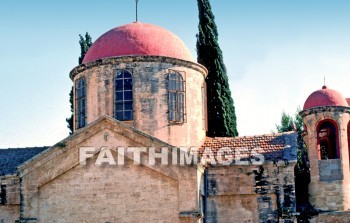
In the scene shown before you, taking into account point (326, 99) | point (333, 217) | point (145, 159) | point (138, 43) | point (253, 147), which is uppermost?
point (138, 43)

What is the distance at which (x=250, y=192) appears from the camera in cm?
1938

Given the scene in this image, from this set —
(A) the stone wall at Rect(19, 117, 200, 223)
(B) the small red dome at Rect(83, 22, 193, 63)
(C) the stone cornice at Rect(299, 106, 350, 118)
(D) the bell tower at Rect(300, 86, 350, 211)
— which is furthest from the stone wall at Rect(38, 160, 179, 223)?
(C) the stone cornice at Rect(299, 106, 350, 118)

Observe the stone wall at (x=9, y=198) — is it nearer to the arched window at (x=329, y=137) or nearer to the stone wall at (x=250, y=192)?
the stone wall at (x=250, y=192)

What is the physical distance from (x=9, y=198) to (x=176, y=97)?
7489 mm

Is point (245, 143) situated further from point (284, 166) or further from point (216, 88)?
point (216, 88)

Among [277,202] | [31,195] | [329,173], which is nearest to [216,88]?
[329,173]

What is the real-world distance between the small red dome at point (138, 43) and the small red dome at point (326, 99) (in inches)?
308

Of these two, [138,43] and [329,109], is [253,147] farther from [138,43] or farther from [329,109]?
[329,109]

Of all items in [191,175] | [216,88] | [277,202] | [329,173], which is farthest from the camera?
[216,88]

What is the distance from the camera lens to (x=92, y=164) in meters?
18.5

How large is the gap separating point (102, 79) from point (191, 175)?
18.8 feet

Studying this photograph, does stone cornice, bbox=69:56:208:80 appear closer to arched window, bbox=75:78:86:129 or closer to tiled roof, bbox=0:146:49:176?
arched window, bbox=75:78:86:129

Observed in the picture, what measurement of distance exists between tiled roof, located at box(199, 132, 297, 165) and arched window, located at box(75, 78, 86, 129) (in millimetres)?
4751

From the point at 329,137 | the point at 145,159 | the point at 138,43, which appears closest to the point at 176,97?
the point at 138,43
